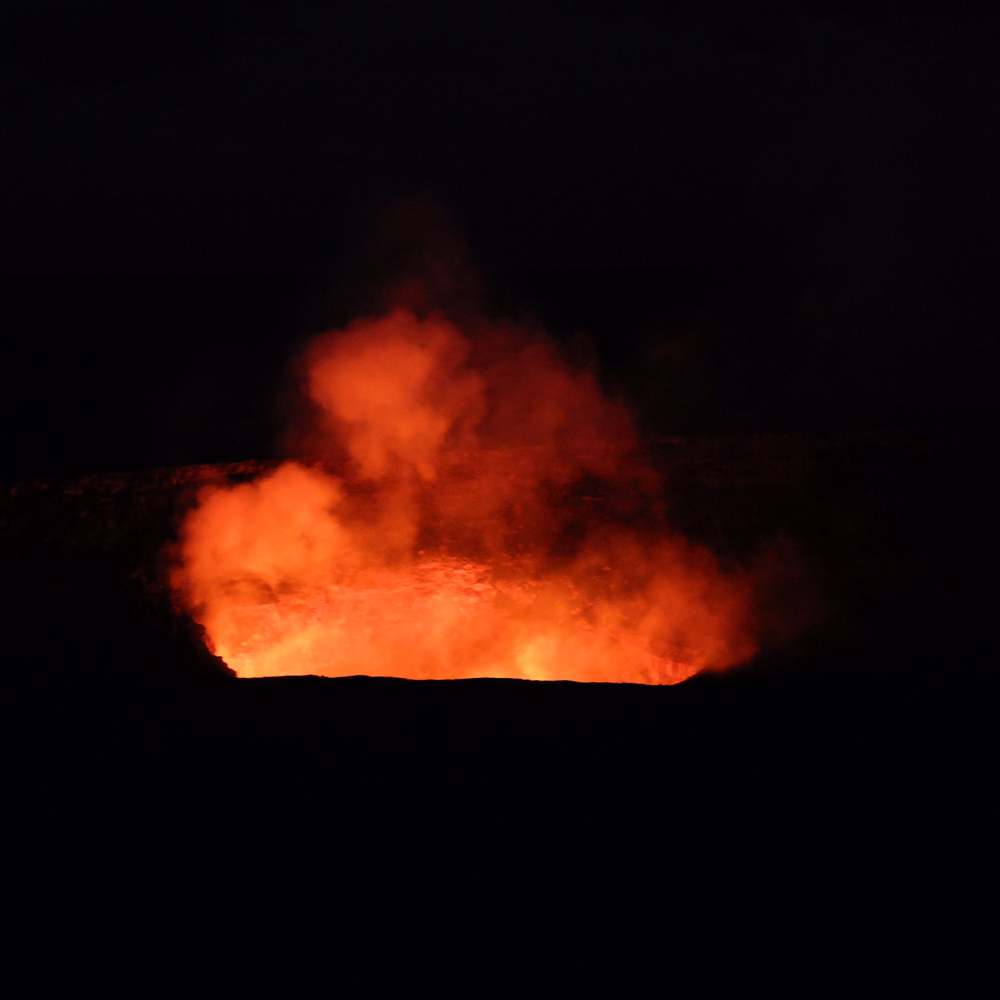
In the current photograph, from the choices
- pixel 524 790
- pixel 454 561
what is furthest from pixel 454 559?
pixel 524 790

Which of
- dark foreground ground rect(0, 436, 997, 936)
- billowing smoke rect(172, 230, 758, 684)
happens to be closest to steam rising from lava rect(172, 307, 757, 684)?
billowing smoke rect(172, 230, 758, 684)

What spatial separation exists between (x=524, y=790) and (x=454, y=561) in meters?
2.46

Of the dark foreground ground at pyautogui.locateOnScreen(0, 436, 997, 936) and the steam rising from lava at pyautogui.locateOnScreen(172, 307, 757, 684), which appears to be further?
the steam rising from lava at pyautogui.locateOnScreen(172, 307, 757, 684)

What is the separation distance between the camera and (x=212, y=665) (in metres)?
3.69

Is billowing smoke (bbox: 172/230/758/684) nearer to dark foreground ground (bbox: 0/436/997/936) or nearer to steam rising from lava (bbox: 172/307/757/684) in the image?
steam rising from lava (bbox: 172/307/757/684)

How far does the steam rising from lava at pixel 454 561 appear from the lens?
4473mm

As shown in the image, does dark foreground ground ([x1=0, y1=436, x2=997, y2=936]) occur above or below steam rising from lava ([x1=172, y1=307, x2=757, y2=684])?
below

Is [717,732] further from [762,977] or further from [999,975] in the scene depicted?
[999,975]

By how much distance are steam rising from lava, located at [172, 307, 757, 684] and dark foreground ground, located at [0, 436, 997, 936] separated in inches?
46.8

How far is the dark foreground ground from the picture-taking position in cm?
229

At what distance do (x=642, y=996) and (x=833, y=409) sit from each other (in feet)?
15.8

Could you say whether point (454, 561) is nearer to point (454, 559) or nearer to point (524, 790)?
point (454, 559)

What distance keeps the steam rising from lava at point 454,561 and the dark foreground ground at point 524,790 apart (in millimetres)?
1188

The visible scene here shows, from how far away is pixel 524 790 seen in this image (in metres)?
2.49
